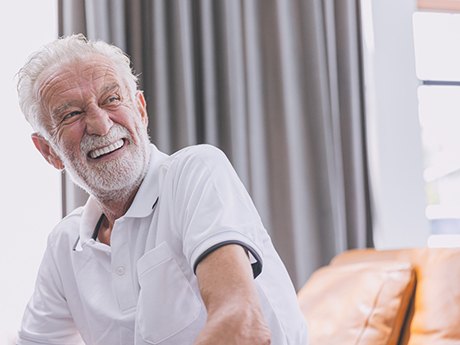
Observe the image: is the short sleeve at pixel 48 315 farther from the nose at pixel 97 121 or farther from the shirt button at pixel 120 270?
the nose at pixel 97 121

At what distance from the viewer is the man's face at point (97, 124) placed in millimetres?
1755

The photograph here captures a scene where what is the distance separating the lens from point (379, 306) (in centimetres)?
226

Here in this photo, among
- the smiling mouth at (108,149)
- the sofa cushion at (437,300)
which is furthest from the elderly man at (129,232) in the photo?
the sofa cushion at (437,300)

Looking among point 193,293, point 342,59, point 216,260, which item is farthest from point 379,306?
point 342,59

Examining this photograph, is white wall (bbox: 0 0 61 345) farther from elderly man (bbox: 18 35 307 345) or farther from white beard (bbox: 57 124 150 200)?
white beard (bbox: 57 124 150 200)

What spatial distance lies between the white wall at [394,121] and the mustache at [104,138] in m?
1.67

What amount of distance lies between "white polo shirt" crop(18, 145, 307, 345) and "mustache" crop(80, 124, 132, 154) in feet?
0.33

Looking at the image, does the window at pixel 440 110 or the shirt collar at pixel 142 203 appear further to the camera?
the window at pixel 440 110

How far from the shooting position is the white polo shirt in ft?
4.72

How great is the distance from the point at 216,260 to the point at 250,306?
128 mm

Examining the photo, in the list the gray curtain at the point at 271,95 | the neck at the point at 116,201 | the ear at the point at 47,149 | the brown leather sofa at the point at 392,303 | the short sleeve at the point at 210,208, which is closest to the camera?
the short sleeve at the point at 210,208

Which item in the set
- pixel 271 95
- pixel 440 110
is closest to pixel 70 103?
pixel 271 95

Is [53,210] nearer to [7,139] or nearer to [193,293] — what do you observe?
[7,139]

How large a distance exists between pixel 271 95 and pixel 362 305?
1.14 meters
